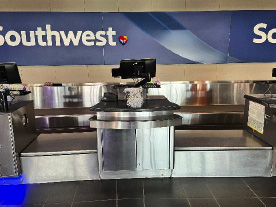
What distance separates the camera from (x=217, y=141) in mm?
3453

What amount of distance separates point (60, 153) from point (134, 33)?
3.20 meters

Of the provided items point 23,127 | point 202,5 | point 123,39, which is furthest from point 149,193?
point 202,5

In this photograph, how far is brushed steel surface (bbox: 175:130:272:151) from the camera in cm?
324

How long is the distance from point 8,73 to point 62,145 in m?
1.15

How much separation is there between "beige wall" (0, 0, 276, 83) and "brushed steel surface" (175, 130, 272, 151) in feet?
6.79

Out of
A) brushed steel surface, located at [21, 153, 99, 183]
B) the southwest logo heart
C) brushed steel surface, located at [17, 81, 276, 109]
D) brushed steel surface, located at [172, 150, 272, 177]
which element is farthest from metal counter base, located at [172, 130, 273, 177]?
the southwest logo heart

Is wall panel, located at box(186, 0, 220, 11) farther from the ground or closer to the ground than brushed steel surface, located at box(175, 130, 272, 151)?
farther from the ground

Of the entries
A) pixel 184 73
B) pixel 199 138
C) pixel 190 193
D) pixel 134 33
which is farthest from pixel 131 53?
pixel 190 193

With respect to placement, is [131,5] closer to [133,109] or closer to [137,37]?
[137,37]

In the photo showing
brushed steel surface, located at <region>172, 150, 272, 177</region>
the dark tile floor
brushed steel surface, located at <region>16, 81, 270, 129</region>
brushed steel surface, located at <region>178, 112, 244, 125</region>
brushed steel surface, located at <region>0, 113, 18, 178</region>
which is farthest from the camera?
brushed steel surface, located at <region>16, 81, 270, 129</region>

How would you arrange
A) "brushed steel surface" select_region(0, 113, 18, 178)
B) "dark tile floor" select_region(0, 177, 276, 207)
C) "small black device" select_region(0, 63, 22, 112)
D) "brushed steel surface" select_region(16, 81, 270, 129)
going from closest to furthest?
"dark tile floor" select_region(0, 177, 276, 207)
"brushed steel surface" select_region(0, 113, 18, 178)
"small black device" select_region(0, 63, 22, 112)
"brushed steel surface" select_region(16, 81, 270, 129)

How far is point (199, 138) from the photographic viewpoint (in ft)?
11.7

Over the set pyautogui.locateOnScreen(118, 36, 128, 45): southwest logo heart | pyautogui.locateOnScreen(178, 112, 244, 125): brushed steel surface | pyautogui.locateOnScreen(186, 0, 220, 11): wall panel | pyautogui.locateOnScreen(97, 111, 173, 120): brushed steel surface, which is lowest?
pyautogui.locateOnScreen(178, 112, 244, 125): brushed steel surface

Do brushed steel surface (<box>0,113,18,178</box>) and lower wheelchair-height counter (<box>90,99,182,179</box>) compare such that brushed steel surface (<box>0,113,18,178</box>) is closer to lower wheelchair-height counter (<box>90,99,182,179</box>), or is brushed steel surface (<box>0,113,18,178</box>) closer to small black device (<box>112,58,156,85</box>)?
lower wheelchair-height counter (<box>90,99,182,179</box>)
